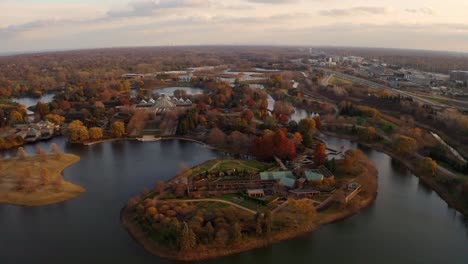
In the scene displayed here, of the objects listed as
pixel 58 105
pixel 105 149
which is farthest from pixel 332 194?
pixel 58 105

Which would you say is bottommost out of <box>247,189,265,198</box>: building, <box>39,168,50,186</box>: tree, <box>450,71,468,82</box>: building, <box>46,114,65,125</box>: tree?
<box>247,189,265,198</box>: building

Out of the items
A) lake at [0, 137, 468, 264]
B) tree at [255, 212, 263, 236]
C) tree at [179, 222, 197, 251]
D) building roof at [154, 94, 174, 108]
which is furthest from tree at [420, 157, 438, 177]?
building roof at [154, 94, 174, 108]

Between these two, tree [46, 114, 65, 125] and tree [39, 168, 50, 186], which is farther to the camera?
tree [46, 114, 65, 125]

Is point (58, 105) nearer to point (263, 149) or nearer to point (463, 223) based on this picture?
point (263, 149)

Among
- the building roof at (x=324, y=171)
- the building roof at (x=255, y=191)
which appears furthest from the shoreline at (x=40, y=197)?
the building roof at (x=324, y=171)

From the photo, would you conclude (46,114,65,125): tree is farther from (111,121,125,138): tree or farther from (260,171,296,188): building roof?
(260,171,296,188): building roof

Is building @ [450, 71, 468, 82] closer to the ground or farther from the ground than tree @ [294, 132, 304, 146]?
farther from the ground

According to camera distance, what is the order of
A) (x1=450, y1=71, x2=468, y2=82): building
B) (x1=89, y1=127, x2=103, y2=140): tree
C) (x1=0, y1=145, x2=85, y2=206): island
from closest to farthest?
1. (x1=0, y1=145, x2=85, y2=206): island
2. (x1=89, y1=127, x2=103, y2=140): tree
3. (x1=450, y1=71, x2=468, y2=82): building

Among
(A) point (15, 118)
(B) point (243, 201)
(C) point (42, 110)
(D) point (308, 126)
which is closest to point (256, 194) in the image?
(B) point (243, 201)

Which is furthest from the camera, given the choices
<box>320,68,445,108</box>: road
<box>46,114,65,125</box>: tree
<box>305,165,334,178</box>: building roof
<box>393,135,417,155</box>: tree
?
<box>320,68,445,108</box>: road
